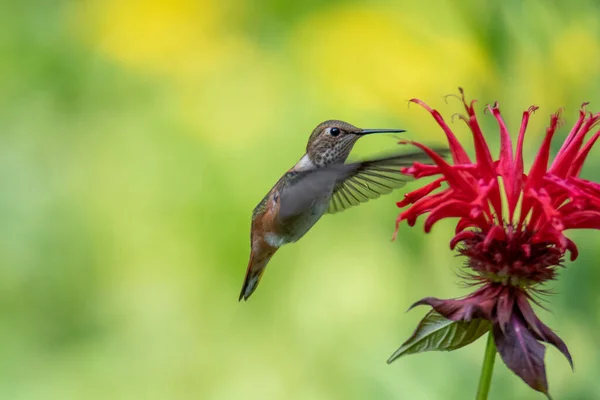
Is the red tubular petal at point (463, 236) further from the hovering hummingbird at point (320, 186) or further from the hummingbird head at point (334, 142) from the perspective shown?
the hummingbird head at point (334, 142)

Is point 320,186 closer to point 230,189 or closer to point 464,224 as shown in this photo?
point 464,224

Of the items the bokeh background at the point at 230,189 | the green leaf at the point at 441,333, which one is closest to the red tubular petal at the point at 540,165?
the green leaf at the point at 441,333

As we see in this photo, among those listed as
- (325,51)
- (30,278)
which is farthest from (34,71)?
(325,51)

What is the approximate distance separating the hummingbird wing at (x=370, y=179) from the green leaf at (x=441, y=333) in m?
0.24

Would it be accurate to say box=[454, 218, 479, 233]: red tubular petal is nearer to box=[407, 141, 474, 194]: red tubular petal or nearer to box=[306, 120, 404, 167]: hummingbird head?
box=[407, 141, 474, 194]: red tubular petal

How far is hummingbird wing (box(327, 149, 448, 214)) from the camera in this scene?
4.07 ft

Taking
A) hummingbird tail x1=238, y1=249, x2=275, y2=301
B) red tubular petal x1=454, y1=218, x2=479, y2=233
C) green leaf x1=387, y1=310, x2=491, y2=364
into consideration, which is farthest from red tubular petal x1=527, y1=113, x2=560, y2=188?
hummingbird tail x1=238, y1=249, x2=275, y2=301

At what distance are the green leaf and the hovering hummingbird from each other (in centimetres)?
25

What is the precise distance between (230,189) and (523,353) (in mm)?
1718

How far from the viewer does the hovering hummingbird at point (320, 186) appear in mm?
1339

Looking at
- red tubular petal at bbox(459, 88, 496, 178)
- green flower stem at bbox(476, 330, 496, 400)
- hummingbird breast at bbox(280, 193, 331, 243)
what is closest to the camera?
green flower stem at bbox(476, 330, 496, 400)

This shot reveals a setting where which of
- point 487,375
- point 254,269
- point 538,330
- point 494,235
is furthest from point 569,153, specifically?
point 254,269

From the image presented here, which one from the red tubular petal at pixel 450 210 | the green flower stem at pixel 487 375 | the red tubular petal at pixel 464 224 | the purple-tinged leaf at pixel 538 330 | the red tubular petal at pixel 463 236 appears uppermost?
the red tubular petal at pixel 450 210

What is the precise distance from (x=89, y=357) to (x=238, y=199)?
0.69 metres
